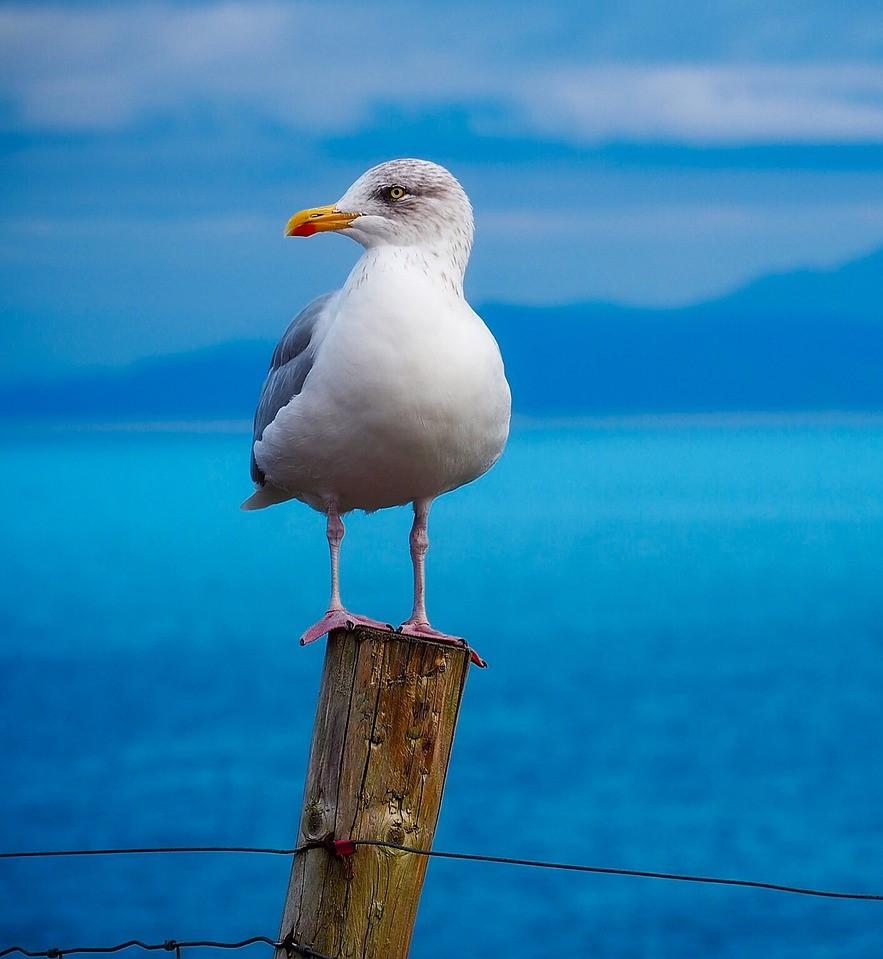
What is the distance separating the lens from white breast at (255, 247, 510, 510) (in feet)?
7.41

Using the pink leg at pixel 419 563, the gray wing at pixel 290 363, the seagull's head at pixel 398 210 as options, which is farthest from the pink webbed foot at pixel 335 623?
the seagull's head at pixel 398 210

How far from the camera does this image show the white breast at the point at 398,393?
89.0 inches

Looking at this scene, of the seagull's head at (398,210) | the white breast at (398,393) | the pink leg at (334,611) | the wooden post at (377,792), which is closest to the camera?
the wooden post at (377,792)

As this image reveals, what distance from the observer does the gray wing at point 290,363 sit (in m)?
2.44

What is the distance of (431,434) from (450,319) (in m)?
0.21

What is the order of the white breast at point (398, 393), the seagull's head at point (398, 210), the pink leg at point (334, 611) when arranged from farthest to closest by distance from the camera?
the seagull's head at point (398, 210)
the white breast at point (398, 393)
the pink leg at point (334, 611)

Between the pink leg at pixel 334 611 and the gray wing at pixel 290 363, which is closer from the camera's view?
the pink leg at pixel 334 611

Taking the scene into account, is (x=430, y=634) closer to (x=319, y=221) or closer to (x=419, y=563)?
(x=419, y=563)

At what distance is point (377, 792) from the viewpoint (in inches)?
76.9

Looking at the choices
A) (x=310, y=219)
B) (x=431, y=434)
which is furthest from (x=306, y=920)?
(x=310, y=219)

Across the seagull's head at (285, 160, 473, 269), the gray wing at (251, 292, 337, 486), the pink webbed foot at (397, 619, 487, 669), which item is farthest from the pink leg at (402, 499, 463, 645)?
the seagull's head at (285, 160, 473, 269)

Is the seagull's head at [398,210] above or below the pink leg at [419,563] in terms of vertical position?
above

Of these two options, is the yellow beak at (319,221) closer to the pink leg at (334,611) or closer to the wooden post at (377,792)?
the pink leg at (334,611)

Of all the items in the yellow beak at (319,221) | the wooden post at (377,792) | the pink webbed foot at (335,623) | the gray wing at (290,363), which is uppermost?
the yellow beak at (319,221)
